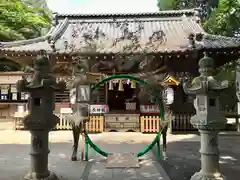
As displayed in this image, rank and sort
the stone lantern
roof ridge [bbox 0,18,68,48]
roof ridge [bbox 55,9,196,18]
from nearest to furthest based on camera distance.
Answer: the stone lantern
roof ridge [bbox 0,18,68,48]
roof ridge [bbox 55,9,196,18]

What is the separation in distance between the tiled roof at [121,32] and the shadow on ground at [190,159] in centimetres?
465

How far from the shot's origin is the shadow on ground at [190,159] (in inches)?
242

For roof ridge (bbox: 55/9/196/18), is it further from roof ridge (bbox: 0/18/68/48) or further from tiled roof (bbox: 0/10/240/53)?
roof ridge (bbox: 0/18/68/48)

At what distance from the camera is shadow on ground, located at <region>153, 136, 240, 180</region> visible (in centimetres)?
614

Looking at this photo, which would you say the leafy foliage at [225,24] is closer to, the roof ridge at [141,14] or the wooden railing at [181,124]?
the roof ridge at [141,14]

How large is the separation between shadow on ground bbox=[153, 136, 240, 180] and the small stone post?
2.93m

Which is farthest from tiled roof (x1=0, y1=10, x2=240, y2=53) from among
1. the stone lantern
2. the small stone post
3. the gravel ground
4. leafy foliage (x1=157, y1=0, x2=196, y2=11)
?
leafy foliage (x1=157, y1=0, x2=196, y2=11)

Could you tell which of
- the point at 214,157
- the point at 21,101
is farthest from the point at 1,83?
the point at 214,157

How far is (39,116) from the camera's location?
17.3ft

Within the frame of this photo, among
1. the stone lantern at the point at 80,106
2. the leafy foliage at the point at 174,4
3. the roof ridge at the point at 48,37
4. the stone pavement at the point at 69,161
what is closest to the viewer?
the stone pavement at the point at 69,161

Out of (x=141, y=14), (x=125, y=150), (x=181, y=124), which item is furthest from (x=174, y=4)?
(x=125, y=150)

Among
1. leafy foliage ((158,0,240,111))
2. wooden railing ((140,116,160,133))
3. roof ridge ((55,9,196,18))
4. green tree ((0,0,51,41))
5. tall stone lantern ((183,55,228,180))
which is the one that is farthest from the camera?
green tree ((0,0,51,41))

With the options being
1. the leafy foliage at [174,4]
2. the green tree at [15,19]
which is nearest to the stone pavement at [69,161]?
the green tree at [15,19]

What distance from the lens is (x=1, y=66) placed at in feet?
68.8
